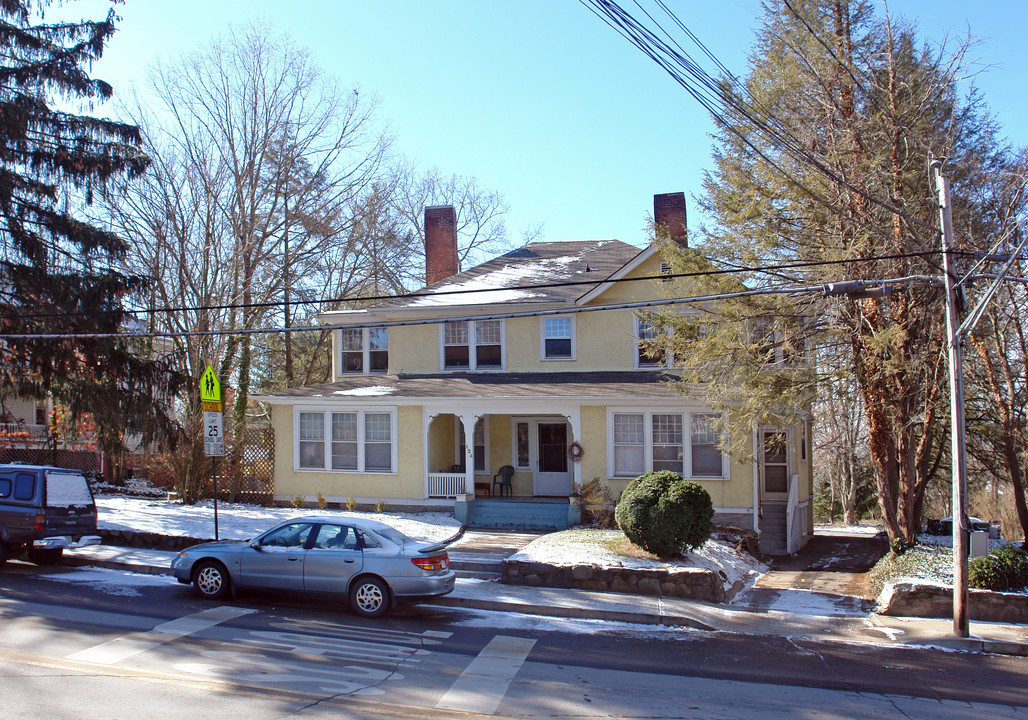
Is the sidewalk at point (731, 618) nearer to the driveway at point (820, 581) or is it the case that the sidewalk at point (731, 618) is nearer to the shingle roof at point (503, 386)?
the driveway at point (820, 581)

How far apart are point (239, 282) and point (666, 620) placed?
21.4 m

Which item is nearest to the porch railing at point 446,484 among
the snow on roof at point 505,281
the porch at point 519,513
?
the porch at point 519,513

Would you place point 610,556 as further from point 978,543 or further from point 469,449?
point 469,449

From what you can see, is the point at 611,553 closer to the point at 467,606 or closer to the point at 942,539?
the point at 467,606

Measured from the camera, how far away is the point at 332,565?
11234 mm

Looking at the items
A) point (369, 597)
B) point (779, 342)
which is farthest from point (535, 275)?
point (369, 597)

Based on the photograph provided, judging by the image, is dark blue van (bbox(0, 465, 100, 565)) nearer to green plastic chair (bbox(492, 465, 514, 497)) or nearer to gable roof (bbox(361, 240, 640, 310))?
gable roof (bbox(361, 240, 640, 310))

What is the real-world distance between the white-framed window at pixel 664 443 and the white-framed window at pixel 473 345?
4.22 metres

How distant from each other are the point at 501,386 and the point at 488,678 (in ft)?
39.9

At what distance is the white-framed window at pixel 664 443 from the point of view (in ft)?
62.1

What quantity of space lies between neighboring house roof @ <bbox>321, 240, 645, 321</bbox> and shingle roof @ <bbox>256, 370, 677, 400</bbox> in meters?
2.05

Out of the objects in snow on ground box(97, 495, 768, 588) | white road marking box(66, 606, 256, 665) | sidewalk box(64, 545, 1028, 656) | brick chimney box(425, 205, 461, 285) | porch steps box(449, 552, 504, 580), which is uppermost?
brick chimney box(425, 205, 461, 285)

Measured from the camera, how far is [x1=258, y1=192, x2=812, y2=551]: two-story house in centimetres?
1902

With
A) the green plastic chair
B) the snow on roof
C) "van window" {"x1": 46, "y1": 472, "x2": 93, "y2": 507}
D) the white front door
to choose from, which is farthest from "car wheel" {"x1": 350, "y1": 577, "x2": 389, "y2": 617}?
the snow on roof
